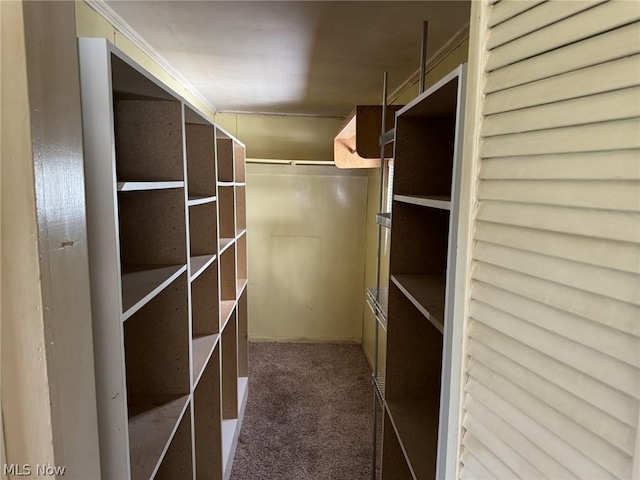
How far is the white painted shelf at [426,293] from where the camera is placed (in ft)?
3.68

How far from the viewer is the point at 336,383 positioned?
3.38m

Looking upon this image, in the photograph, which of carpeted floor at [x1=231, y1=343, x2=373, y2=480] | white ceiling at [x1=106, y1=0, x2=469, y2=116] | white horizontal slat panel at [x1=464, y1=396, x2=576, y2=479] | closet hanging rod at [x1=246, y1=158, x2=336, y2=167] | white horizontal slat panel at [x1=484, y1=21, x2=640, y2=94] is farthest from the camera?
closet hanging rod at [x1=246, y1=158, x2=336, y2=167]

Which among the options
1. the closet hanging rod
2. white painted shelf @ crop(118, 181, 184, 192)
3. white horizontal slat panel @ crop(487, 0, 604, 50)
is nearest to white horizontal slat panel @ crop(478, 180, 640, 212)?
white horizontal slat panel @ crop(487, 0, 604, 50)

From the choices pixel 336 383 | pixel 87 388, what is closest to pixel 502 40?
pixel 87 388

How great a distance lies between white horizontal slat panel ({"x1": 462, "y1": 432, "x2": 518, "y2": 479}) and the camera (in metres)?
0.72

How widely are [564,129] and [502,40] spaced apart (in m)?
0.22

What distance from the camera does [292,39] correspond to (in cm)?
198

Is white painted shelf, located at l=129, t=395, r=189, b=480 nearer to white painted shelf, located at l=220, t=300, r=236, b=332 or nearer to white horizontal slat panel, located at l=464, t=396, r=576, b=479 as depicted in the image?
white painted shelf, located at l=220, t=300, r=236, b=332

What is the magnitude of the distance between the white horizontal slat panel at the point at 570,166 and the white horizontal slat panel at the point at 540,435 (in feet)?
1.32

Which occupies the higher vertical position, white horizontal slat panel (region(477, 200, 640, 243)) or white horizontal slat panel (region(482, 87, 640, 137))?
white horizontal slat panel (region(482, 87, 640, 137))

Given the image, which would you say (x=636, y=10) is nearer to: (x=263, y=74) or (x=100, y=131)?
(x=100, y=131)

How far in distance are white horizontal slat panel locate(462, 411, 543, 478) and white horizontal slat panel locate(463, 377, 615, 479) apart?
47mm

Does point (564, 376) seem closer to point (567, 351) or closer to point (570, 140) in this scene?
point (567, 351)

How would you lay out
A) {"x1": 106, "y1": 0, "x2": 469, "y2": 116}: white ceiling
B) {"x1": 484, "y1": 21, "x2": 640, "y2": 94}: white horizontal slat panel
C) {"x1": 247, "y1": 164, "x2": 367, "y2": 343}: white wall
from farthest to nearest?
1. {"x1": 247, "y1": 164, "x2": 367, "y2": 343}: white wall
2. {"x1": 106, "y1": 0, "x2": 469, "y2": 116}: white ceiling
3. {"x1": 484, "y1": 21, "x2": 640, "y2": 94}: white horizontal slat panel
